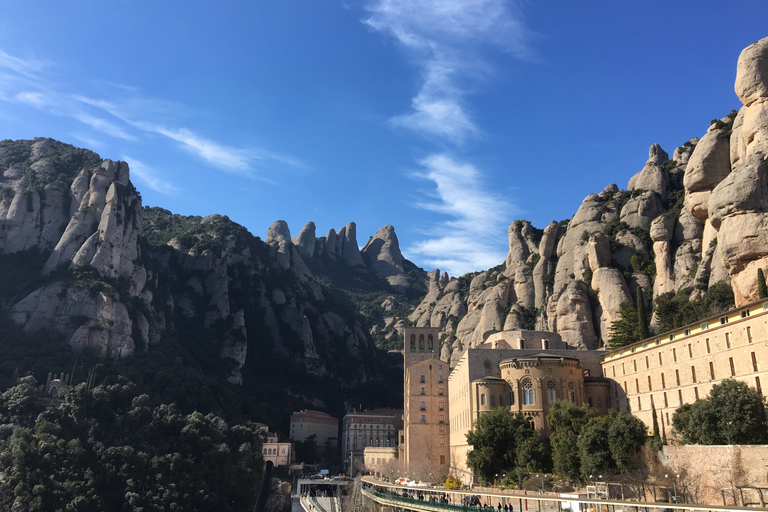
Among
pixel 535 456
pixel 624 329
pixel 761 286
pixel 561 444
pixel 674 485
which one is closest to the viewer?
pixel 674 485

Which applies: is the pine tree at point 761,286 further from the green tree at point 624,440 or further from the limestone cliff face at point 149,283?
the limestone cliff face at point 149,283

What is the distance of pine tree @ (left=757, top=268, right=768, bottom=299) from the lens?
4706 cm

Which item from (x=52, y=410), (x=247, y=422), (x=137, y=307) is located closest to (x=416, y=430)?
(x=247, y=422)

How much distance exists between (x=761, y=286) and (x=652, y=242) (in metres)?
36.0

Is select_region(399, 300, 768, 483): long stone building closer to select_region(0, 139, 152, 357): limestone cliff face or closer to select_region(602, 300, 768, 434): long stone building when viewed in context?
select_region(602, 300, 768, 434): long stone building

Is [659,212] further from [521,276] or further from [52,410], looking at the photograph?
[52,410]

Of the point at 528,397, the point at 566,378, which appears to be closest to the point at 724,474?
the point at 566,378

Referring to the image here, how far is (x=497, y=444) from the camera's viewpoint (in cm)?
5238

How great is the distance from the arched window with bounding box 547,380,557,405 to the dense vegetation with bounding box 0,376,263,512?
42252 mm

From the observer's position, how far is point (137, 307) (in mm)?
104625

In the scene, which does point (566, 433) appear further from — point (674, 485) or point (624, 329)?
point (624, 329)

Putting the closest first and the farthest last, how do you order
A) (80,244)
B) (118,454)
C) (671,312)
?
(671,312)
(118,454)
(80,244)

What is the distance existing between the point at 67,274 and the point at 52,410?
31843mm

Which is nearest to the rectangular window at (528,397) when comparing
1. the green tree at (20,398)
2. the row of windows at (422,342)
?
the row of windows at (422,342)
